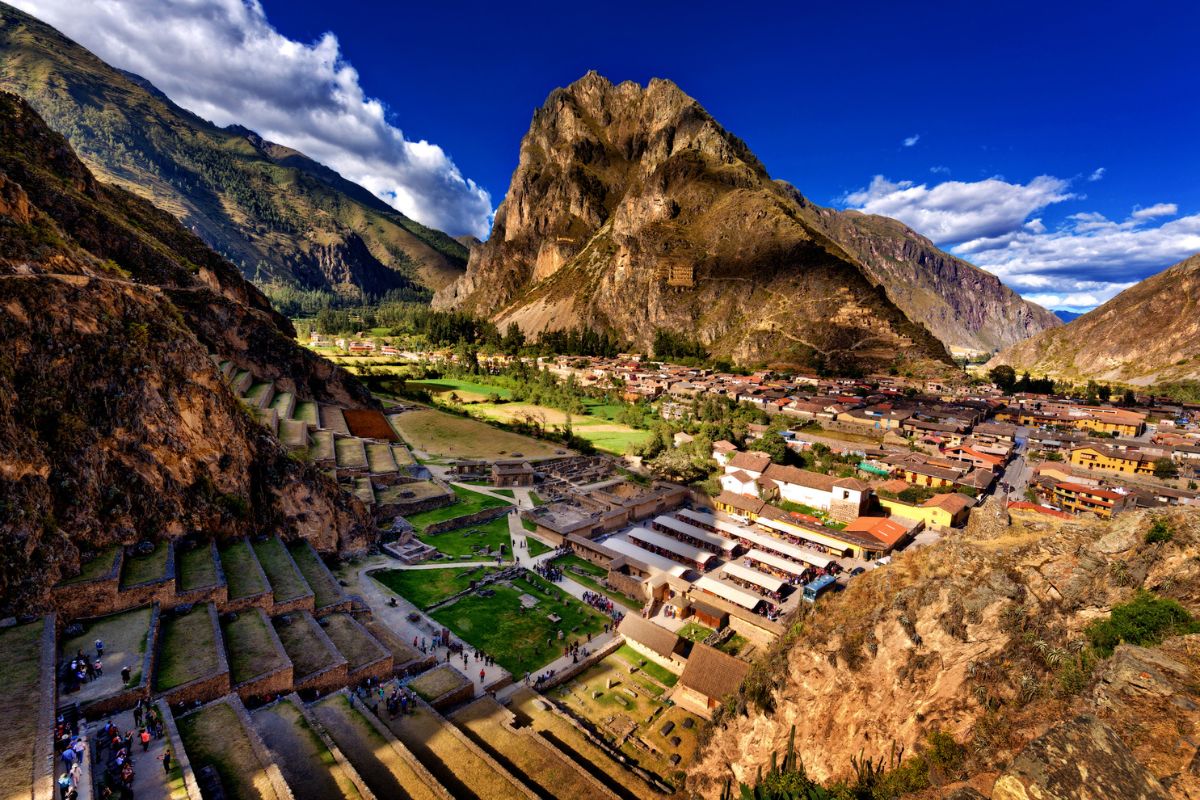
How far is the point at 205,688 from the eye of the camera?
22.1 meters

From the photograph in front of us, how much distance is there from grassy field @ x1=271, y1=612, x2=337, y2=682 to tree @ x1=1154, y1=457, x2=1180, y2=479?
8857cm

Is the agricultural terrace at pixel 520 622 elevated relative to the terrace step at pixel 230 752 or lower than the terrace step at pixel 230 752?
lower

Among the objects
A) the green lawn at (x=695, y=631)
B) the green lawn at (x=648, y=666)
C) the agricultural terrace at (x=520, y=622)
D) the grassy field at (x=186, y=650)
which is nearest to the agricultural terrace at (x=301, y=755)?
the grassy field at (x=186, y=650)

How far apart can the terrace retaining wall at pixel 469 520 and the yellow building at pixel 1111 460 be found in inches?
2917

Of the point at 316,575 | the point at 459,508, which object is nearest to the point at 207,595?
the point at 316,575

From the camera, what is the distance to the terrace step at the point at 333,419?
69188mm

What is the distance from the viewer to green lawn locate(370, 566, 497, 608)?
36.4 metres

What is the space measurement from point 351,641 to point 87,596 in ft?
38.6

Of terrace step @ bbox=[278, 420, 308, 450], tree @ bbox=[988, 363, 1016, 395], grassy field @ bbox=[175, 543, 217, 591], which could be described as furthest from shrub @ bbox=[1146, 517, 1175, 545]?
tree @ bbox=[988, 363, 1016, 395]

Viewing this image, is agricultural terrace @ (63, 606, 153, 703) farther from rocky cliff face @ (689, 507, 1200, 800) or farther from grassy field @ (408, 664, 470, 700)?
rocky cliff face @ (689, 507, 1200, 800)

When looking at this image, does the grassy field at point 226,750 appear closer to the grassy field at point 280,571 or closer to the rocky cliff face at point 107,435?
the grassy field at point 280,571

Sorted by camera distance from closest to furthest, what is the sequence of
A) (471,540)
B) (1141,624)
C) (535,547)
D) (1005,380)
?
(1141,624), (535,547), (471,540), (1005,380)

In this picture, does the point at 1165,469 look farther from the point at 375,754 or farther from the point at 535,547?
the point at 375,754

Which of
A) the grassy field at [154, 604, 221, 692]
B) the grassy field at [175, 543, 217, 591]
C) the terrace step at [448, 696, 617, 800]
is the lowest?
the terrace step at [448, 696, 617, 800]
